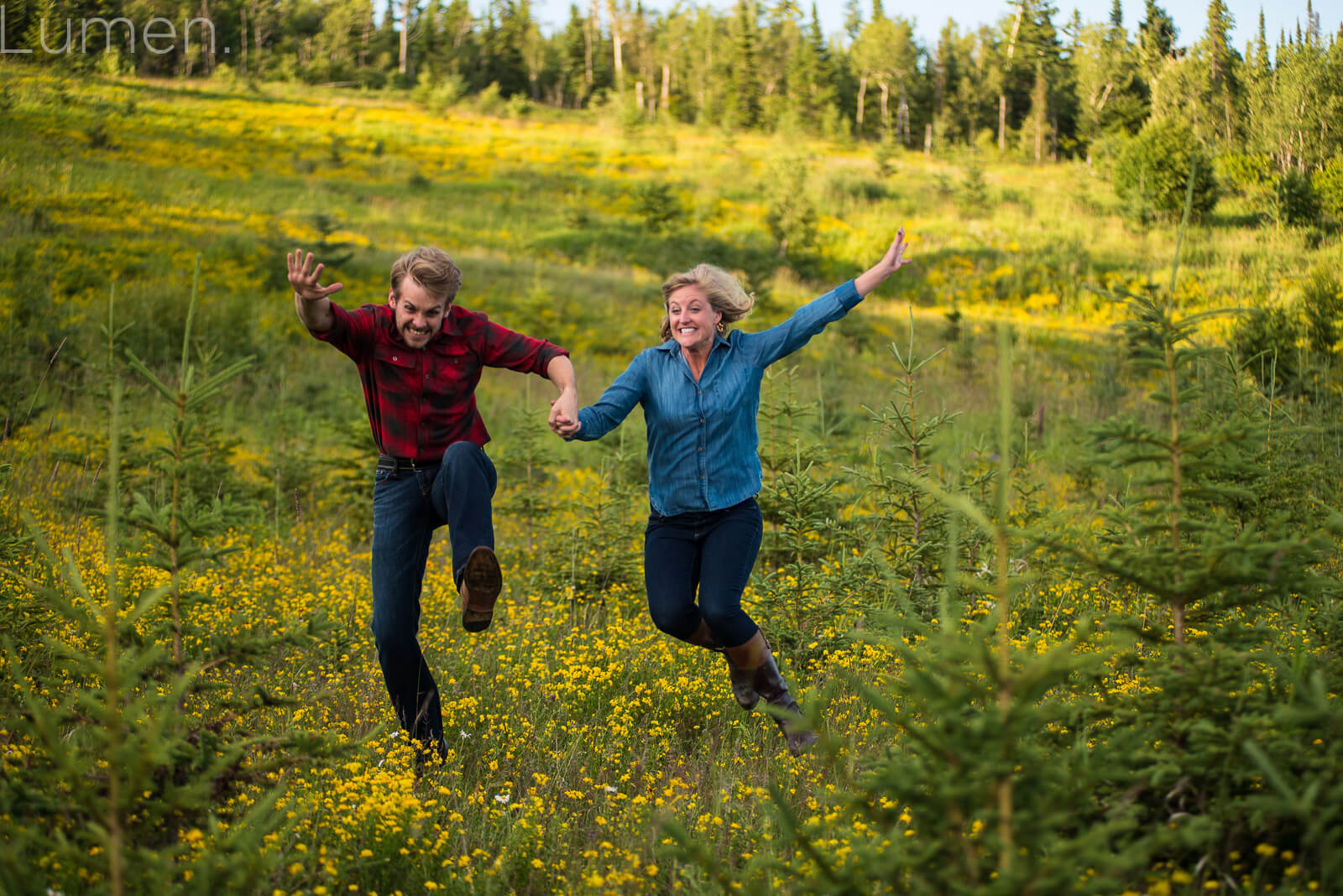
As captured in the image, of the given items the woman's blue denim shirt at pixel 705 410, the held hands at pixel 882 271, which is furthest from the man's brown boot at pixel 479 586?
the held hands at pixel 882 271

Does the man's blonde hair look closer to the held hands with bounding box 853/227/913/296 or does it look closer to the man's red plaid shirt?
the man's red plaid shirt

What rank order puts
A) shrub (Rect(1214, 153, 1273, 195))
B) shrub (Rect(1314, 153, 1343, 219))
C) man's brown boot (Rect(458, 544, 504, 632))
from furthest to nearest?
shrub (Rect(1214, 153, 1273, 195)), shrub (Rect(1314, 153, 1343, 219)), man's brown boot (Rect(458, 544, 504, 632))

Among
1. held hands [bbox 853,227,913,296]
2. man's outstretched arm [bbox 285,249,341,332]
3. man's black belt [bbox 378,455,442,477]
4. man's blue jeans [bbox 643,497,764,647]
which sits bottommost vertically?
man's blue jeans [bbox 643,497,764,647]

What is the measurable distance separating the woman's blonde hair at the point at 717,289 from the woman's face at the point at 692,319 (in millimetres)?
37

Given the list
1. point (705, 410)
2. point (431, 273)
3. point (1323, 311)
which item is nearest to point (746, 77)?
point (1323, 311)

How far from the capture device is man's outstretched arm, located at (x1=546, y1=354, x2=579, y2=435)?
394 centimetres

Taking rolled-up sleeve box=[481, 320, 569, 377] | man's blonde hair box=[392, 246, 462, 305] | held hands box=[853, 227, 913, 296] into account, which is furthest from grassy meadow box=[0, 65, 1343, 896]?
rolled-up sleeve box=[481, 320, 569, 377]

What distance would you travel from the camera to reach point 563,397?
13.2ft

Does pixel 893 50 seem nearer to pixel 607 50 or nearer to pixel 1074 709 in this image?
pixel 607 50

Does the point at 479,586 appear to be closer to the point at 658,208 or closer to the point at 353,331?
the point at 353,331

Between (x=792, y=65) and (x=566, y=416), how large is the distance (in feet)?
206

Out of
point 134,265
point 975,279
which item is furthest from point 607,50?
point 134,265

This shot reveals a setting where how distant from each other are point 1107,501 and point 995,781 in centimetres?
763

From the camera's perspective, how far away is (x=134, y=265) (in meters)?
18.1
